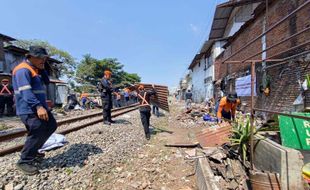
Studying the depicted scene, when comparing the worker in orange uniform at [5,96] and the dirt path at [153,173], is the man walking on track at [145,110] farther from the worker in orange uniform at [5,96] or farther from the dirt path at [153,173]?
the worker in orange uniform at [5,96]

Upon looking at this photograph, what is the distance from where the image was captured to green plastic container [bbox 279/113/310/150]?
386 cm

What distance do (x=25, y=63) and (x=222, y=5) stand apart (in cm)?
1599

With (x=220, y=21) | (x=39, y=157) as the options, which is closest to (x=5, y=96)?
(x=39, y=157)

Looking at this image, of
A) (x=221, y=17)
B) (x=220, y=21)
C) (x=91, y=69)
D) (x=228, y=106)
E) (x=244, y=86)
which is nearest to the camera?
(x=228, y=106)

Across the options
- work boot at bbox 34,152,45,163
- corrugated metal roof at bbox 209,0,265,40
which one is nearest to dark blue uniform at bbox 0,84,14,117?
work boot at bbox 34,152,45,163

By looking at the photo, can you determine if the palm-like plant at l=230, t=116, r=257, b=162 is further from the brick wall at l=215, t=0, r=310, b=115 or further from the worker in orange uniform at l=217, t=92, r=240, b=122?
the brick wall at l=215, t=0, r=310, b=115

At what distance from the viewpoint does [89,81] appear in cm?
4612

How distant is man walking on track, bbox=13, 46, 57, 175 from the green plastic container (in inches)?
166

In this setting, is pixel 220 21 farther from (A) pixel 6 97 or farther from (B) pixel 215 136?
(A) pixel 6 97

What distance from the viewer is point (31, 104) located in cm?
325

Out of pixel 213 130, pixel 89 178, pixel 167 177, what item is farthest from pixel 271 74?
pixel 89 178

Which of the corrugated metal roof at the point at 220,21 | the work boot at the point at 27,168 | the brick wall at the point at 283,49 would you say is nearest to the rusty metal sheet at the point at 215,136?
the brick wall at the point at 283,49

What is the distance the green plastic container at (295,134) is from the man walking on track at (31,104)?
13.8ft

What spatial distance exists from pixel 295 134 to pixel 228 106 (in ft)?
8.21
